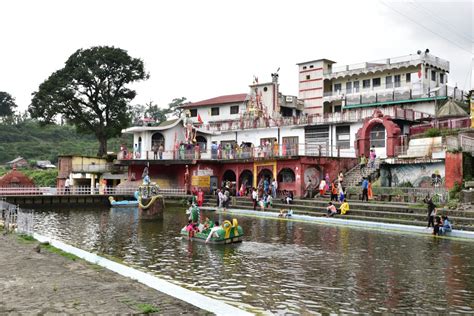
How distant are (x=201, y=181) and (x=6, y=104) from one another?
259 ft

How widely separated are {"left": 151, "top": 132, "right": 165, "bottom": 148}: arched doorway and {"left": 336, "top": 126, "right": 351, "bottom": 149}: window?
18554 millimetres

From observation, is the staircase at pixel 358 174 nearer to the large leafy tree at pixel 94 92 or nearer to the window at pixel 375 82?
the window at pixel 375 82

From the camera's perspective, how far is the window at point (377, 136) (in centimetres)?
4050

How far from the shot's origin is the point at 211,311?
905 cm

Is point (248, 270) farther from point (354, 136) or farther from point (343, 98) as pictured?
point (343, 98)

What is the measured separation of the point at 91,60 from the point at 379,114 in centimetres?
3885

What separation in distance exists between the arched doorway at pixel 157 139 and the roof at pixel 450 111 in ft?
90.2

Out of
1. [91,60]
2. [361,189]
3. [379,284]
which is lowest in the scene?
[379,284]

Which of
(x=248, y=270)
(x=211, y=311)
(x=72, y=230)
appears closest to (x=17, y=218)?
(x=72, y=230)

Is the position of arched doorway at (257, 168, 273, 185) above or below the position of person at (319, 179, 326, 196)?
above

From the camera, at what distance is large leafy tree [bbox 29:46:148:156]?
60562 mm

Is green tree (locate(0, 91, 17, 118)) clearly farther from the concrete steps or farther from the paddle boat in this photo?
the paddle boat

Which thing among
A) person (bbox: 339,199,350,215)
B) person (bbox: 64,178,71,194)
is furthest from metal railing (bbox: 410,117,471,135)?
person (bbox: 64,178,71,194)

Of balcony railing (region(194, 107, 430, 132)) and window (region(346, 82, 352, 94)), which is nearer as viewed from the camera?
balcony railing (region(194, 107, 430, 132))
